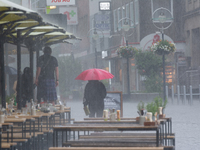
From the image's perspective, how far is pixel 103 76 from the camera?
14.7 metres

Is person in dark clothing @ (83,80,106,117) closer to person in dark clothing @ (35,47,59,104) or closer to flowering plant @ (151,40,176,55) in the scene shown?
person in dark clothing @ (35,47,59,104)

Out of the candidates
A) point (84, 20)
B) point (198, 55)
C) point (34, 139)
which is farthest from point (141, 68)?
point (84, 20)

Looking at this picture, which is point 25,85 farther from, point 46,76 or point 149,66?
point 149,66

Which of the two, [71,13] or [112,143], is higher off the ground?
[71,13]

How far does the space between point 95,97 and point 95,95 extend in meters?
0.07

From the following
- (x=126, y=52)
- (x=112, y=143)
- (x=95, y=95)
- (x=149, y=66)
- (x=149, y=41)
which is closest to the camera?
(x=112, y=143)

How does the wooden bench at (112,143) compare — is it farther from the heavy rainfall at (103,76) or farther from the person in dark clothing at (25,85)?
the person in dark clothing at (25,85)

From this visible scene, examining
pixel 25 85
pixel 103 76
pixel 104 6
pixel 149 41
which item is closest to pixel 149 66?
pixel 149 41

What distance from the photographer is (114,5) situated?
5447cm

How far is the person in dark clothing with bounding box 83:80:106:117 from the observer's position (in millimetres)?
13844

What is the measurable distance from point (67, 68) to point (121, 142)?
38360mm

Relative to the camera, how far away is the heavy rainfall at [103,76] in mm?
9477

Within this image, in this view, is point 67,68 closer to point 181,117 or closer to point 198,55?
point 198,55

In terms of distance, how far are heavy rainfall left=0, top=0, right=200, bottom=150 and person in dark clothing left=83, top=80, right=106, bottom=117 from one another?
26mm
